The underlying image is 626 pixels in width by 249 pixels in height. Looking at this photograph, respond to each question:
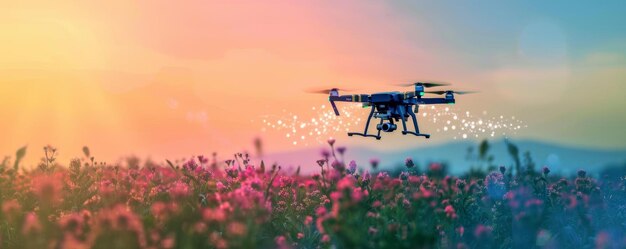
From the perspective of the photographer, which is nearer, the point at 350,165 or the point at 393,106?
the point at 350,165

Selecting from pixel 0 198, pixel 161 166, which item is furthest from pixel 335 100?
pixel 0 198

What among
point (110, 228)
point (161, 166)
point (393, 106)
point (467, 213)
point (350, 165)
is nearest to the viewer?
point (110, 228)

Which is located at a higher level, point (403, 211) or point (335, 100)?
point (335, 100)

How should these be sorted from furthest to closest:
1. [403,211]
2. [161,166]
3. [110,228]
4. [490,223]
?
[161,166] < [490,223] < [403,211] < [110,228]

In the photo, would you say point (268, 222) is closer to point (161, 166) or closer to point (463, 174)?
point (161, 166)

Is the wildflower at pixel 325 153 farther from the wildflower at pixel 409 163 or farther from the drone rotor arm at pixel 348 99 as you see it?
the drone rotor arm at pixel 348 99

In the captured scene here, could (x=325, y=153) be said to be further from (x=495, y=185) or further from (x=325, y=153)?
(x=495, y=185)

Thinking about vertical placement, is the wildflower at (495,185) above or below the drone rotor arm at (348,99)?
below

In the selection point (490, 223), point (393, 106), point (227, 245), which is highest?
point (393, 106)

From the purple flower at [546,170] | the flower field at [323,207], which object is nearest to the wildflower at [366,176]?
the flower field at [323,207]

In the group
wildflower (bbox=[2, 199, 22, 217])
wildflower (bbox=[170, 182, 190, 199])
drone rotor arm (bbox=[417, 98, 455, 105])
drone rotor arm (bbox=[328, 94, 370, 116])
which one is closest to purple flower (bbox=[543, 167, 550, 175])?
wildflower (bbox=[170, 182, 190, 199])
